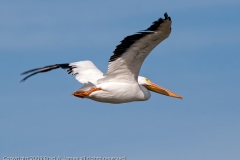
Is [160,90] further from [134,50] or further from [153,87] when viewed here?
[134,50]

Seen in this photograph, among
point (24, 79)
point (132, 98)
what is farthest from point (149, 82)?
point (24, 79)

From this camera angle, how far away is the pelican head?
1795cm

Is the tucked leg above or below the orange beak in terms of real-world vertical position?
below

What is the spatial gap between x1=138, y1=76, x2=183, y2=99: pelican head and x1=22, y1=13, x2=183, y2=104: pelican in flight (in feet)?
1.36

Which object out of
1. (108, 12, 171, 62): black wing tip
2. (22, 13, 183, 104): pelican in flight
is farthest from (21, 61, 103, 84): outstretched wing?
(108, 12, 171, 62): black wing tip

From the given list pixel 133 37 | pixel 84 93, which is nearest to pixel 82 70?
pixel 84 93

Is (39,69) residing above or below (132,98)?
above

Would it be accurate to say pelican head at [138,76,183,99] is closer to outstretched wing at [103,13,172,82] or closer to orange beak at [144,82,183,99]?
orange beak at [144,82,183,99]

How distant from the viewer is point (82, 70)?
17062mm

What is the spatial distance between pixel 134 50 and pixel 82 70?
A: 8.32 ft

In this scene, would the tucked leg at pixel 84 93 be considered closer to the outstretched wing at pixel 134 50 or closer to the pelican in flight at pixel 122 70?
the pelican in flight at pixel 122 70

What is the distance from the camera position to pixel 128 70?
15.8m

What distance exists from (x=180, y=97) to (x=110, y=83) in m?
2.94

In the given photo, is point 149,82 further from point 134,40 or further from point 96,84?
point 134,40
